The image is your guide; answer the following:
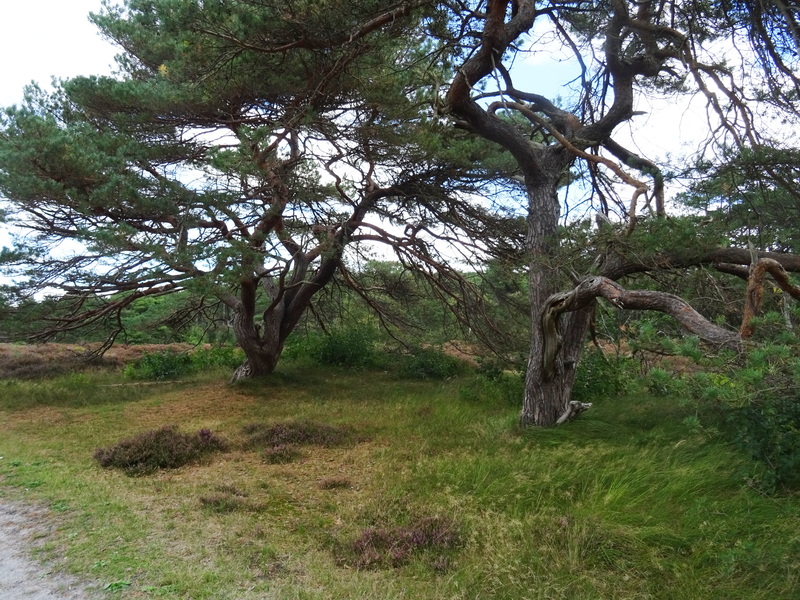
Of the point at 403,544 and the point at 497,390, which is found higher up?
the point at 497,390

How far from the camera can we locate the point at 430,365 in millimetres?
13461

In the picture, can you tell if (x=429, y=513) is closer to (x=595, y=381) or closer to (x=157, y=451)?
(x=157, y=451)

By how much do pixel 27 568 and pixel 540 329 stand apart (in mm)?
5672

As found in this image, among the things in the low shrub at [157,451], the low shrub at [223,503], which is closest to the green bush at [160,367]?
the low shrub at [157,451]

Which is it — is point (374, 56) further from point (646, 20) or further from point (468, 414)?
point (468, 414)

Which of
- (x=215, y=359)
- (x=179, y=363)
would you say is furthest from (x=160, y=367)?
(x=215, y=359)

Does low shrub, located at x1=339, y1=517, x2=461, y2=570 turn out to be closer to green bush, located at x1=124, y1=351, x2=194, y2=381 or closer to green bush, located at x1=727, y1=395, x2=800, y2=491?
green bush, located at x1=727, y1=395, x2=800, y2=491

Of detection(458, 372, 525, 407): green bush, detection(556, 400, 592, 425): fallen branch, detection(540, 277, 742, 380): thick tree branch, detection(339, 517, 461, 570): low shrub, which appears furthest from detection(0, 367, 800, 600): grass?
detection(458, 372, 525, 407): green bush

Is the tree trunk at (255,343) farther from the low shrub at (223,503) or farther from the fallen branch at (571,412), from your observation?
the fallen branch at (571,412)

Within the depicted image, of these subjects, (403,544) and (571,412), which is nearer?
(403,544)

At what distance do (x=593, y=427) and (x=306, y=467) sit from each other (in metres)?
3.56

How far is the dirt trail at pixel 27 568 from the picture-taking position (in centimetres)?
333

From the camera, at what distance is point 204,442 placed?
688cm

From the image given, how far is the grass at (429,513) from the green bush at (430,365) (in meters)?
5.30
